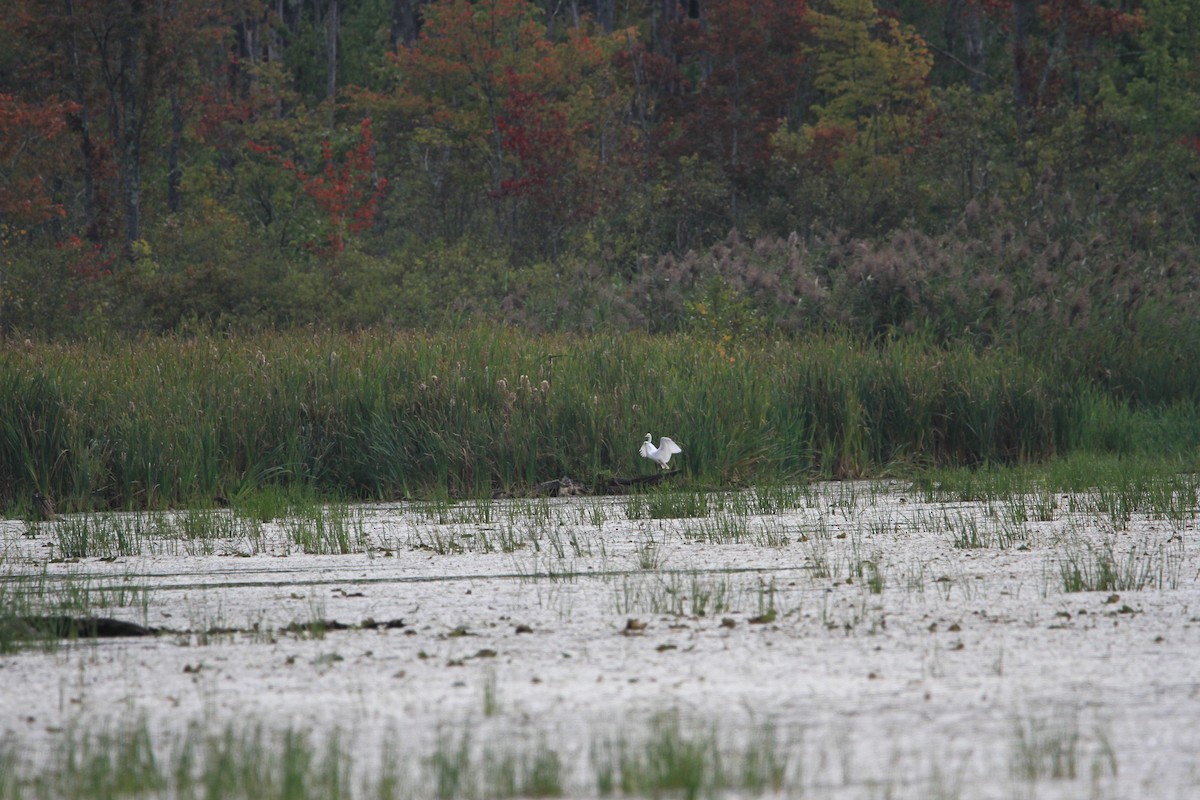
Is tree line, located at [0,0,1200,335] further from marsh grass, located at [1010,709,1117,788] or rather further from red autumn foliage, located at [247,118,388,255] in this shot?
marsh grass, located at [1010,709,1117,788]

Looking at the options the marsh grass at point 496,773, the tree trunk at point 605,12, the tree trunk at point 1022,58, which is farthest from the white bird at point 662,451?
the tree trunk at point 605,12

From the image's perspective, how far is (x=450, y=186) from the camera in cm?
3184

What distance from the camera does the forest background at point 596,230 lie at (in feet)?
38.5

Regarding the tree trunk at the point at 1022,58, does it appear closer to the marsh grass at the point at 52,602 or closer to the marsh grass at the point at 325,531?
the marsh grass at the point at 325,531

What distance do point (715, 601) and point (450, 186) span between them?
26.2 meters

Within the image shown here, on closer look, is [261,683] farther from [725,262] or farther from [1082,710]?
[725,262]

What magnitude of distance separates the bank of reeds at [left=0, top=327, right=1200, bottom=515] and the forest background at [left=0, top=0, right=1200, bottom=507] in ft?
0.11

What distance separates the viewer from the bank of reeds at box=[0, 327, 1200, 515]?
431 inches

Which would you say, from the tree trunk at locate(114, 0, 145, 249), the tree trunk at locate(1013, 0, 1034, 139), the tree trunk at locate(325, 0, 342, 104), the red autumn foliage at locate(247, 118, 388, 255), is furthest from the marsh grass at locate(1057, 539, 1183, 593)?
the tree trunk at locate(325, 0, 342, 104)

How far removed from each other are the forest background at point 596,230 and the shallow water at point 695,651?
3.03 metres

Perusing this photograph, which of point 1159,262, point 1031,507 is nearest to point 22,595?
point 1031,507

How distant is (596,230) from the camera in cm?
2855

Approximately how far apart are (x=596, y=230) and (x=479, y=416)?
1732 centimetres

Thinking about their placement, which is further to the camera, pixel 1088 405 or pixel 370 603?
pixel 1088 405
